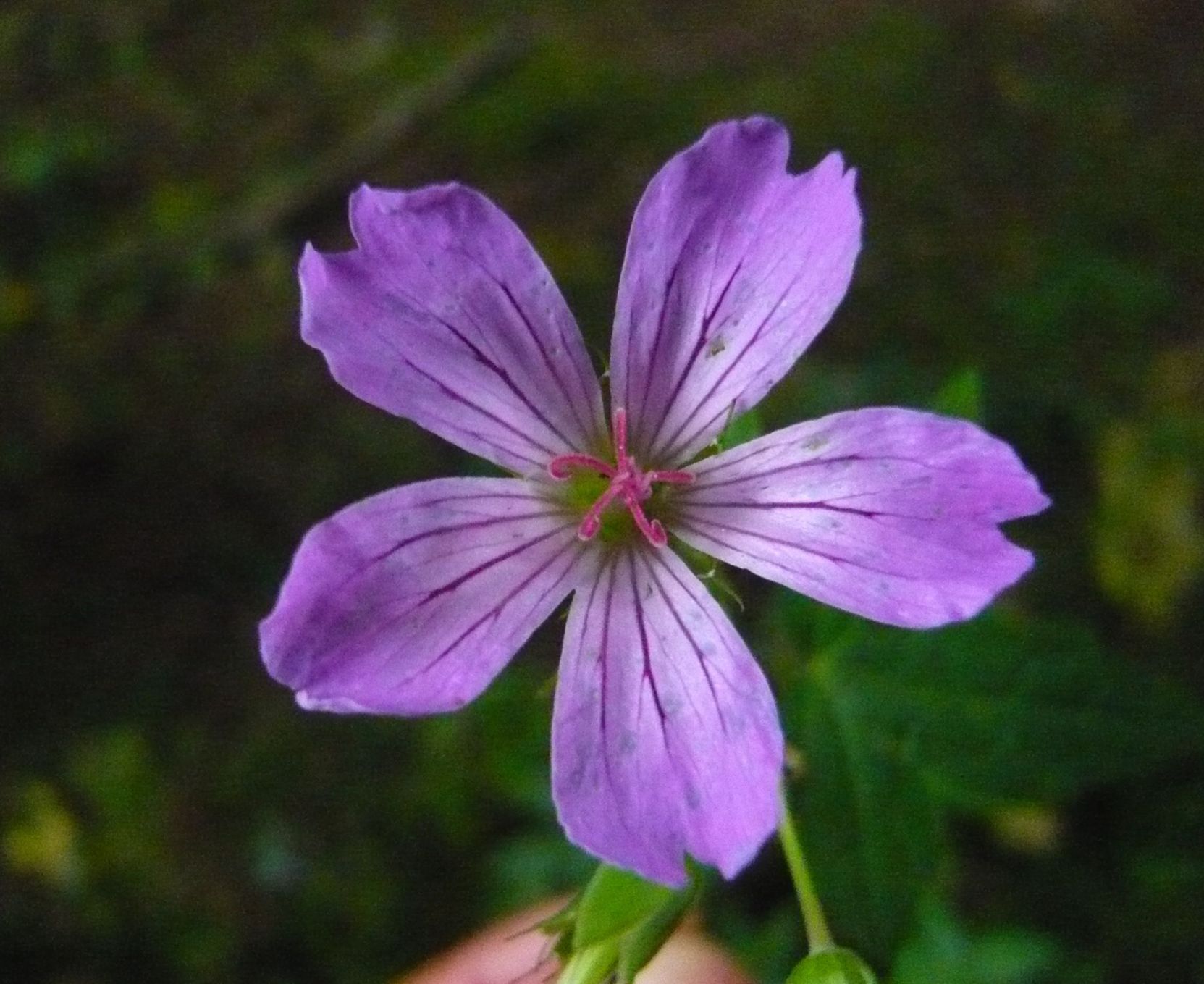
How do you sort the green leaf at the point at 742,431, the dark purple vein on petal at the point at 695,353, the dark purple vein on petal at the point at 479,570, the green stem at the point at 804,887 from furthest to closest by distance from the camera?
1. the green leaf at the point at 742,431
2. the green stem at the point at 804,887
3. the dark purple vein on petal at the point at 695,353
4. the dark purple vein on petal at the point at 479,570

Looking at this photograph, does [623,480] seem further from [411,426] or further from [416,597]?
[411,426]

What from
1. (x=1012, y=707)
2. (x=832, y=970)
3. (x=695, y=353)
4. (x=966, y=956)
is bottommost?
(x=966, y=956)

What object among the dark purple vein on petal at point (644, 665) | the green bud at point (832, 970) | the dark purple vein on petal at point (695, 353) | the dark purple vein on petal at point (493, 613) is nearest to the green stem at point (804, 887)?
the green bud at point (832, 970)

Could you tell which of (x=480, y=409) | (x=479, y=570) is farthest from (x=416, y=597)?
(x=480, y=409)

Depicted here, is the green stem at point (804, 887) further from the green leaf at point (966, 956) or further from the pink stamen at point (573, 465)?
the green leaf at point (966, 956)

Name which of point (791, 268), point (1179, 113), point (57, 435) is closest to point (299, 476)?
point (57, 435)

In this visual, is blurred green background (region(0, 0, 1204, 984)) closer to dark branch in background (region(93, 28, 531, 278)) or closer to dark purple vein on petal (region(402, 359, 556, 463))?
dark branch in background (region(93, 28, 531, 278))

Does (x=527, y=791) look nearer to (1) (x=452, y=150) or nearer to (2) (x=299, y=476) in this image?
(2) (x=299, y=476)
